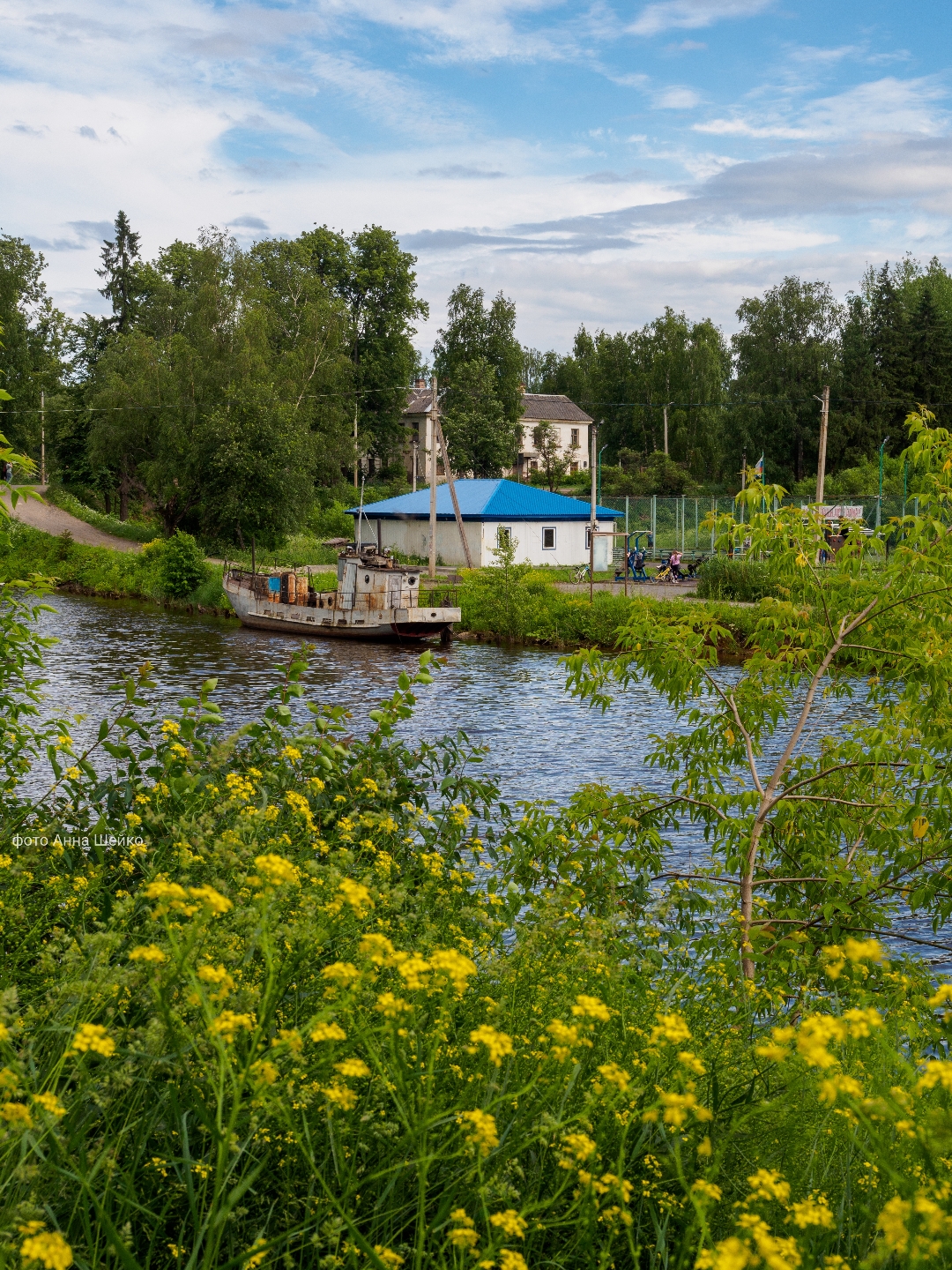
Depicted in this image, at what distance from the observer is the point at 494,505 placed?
4562cm

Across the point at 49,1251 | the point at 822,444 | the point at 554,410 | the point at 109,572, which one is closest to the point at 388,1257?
the point at 49,1251

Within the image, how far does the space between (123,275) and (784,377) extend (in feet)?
154

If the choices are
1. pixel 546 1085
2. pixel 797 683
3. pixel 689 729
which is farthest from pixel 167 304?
pixel 546 1085

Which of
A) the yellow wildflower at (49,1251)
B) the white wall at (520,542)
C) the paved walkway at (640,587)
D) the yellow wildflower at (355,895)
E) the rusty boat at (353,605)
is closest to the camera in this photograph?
the yellow wildflower at (49,1251)

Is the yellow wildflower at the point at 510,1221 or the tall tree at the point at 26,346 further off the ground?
the tall tree at the point at 26,346

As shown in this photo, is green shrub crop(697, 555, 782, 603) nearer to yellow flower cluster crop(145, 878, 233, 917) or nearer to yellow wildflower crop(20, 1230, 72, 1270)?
yellow flower cluster crop(145, 878, 233, 917)

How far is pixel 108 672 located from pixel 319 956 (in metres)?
23.3

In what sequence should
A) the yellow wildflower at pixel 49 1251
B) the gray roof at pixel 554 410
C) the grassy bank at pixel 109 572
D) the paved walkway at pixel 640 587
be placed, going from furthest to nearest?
the gray roof at pixel 554 410
the grassy bank at pixel 109 572
the paved walkway at pixel 640 587
the yellow wildflower at pixel 49 1251

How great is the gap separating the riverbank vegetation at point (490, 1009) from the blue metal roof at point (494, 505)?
125 ft

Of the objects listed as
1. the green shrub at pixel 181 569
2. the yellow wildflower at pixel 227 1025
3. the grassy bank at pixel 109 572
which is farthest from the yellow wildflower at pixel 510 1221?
the green shrub at pixel 181 569

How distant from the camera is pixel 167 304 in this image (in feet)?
199

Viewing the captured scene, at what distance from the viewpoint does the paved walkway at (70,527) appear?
5072 centimetres

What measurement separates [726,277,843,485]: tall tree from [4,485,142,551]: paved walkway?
34.6 metres

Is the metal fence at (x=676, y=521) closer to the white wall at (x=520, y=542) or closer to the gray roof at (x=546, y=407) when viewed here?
the white wall at (x=520, y=542)
